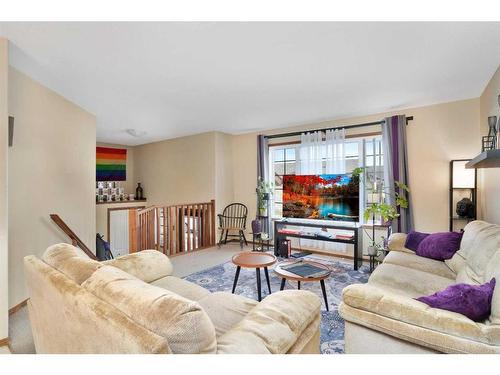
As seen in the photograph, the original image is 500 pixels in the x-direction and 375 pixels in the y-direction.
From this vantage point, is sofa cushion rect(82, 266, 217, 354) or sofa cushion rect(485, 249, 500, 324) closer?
sofa cushion rect(82, 266, 217, 354)

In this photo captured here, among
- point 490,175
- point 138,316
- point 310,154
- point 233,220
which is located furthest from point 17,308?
point 490,175

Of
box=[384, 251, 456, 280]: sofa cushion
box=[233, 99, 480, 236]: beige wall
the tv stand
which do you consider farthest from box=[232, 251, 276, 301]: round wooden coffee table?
box=[233, 99, 480, 236]: beige wall

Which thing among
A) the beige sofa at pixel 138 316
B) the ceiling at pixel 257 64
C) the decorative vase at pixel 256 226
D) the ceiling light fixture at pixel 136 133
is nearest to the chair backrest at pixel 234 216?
the decorative vase at pixel 256 226

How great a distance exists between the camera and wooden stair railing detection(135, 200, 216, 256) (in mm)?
4352

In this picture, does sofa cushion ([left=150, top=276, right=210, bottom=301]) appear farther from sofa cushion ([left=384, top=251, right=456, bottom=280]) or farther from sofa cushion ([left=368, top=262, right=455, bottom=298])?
sofa cushion ([left=384, top=251, right=456, bottom=280])

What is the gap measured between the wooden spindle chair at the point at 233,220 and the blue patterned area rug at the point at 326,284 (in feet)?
4.58

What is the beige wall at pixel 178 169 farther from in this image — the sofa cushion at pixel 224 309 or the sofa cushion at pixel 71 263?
the sofa cushion at pixel 71 263

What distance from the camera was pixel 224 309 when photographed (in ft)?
5.44

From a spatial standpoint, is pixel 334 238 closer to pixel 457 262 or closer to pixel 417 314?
pixel 457 262

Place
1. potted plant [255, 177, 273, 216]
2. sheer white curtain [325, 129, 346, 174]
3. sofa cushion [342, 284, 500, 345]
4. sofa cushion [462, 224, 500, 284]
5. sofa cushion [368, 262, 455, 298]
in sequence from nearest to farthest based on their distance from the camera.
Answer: sofa cushion [342, 284, 500, 345]
sofa cushion [462, 224, 500, 284]
sofa cushion [368, 262, 455, 298]
sheer white curtain [325, 129, 346, 174]
potted plant [255, 177, 273, 216]

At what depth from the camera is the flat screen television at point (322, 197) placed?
→ 12.9ft

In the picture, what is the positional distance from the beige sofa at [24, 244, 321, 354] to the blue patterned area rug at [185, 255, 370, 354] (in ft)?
2.58
